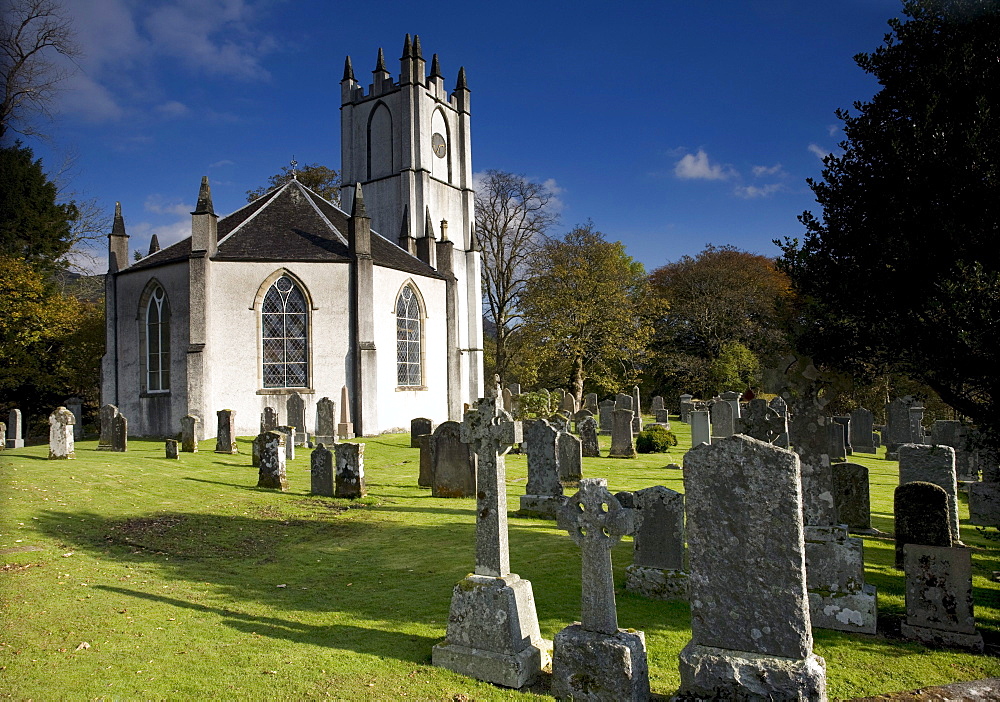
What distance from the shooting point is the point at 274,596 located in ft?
22.2

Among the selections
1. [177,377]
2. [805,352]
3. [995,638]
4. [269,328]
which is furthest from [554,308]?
[995,638]

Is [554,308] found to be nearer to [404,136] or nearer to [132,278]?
[404,136]

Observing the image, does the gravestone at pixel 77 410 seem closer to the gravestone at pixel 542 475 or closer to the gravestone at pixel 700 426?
the gravestone at pixel 542 475

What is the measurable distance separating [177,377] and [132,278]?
198 inches

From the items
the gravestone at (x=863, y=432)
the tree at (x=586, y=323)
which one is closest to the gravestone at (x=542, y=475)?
the gravestone at (x=863, y=432)

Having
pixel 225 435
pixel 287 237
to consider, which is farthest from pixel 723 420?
pixel 287 237

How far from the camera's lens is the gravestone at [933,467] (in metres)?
8.77

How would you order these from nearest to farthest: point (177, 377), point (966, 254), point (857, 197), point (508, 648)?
1. point (508, 648)
2. point (966, 254)
3. point (857, 197)
4. point (177, 377)

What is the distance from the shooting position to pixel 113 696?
14.1ft

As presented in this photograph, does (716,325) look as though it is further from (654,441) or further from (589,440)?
(589,440)

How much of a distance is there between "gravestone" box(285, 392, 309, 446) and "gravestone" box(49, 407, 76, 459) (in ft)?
22.1

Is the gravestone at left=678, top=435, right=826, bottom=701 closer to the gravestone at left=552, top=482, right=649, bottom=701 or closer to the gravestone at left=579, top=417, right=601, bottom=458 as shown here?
the gravestone at left=552, top=482, right=649, bottom=701

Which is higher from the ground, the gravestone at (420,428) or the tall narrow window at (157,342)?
the tall narrow window at (157,342)

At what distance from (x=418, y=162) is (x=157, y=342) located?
1743 centimetres
